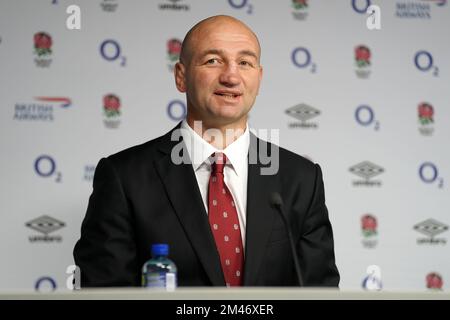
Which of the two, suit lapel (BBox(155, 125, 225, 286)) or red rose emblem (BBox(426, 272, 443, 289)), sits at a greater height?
suit lapel (BBox(155, 125, 225, 286))

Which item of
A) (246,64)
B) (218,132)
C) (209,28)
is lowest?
(218,132)

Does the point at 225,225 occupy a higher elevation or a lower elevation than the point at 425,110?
lower

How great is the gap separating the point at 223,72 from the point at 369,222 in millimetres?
1676

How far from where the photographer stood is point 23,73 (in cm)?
369

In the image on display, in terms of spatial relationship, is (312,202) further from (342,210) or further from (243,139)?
(342,210)

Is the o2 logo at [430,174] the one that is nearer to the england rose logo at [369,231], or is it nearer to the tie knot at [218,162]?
the england rose logo at [369,231]

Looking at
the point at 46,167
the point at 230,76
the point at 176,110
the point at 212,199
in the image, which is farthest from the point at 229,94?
the point at 46,167

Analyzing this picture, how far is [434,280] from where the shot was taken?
3.94 meters

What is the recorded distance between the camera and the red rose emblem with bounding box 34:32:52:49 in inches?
146

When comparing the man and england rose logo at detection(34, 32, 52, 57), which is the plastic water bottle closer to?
the man

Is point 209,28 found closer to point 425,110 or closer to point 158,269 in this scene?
point 158,269

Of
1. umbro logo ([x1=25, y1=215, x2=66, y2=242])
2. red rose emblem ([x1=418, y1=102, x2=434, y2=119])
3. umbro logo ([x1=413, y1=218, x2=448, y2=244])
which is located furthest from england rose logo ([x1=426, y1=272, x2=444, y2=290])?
umbro logo ([x1=25, y1=215, x2=66, y2=242])

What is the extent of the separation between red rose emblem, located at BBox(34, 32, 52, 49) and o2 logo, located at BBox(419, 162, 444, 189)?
2228mm

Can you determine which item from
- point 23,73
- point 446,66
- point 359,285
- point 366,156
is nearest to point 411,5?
point 446,66
